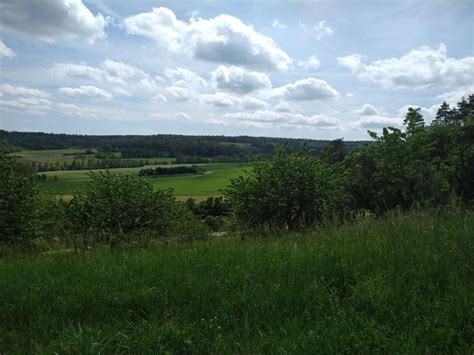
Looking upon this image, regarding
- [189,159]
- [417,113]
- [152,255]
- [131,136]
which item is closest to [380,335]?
[152,255]

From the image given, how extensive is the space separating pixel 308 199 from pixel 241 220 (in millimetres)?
2494

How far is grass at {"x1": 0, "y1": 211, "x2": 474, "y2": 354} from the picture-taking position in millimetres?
3367

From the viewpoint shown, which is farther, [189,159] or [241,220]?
[189,159]

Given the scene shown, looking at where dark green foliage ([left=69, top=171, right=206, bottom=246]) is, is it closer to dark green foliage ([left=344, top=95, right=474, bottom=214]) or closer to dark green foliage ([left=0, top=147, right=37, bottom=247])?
dark green foliage ([left=0, top=147, right=37, bottom=247])

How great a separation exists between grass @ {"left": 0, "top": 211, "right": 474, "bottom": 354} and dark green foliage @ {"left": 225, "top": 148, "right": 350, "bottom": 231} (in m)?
7.73

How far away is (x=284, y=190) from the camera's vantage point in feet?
44.6

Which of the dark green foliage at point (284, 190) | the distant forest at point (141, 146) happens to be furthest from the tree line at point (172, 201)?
the distant forest at point (141, 146)

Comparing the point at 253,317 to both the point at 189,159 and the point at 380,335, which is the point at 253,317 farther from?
the point at 189,159

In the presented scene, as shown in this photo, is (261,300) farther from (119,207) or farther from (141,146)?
(141,146)

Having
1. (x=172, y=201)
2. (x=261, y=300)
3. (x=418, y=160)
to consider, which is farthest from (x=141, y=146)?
(x=261, y=300)

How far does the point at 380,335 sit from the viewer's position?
332cm

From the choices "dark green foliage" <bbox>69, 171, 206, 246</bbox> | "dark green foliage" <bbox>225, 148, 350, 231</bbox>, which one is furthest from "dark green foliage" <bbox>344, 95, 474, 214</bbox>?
"dark green foliage" <bbox>69, 171, 206, 246</bbox>

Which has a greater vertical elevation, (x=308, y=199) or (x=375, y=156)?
(x=375, y=156)

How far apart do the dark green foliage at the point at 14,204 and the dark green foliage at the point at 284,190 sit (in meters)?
7.06
